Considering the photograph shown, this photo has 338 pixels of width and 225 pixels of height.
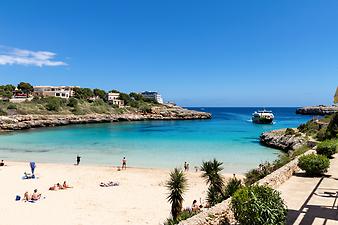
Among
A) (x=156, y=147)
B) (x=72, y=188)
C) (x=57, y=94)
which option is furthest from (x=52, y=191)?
(x=57, y=94)

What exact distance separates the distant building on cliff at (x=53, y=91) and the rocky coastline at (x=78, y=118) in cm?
3334

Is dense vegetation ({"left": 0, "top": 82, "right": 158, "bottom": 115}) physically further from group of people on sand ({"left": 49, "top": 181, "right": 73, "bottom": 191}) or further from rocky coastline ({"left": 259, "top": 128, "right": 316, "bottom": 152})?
group of people on sand ({"left": 49, "top": 181, "right": 73, "bottom": 191})

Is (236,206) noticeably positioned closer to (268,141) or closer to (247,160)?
(247,160)

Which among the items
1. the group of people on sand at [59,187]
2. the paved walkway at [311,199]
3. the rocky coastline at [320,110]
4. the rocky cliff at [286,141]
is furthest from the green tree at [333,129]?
the rocky coastline at [320,110]

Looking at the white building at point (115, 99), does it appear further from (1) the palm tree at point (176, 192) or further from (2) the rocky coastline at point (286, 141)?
(1) the palm tree at point (176, 192)

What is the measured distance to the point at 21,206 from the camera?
16.2 metres

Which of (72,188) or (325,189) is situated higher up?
(325,189)

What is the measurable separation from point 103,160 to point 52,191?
13740 millimetres

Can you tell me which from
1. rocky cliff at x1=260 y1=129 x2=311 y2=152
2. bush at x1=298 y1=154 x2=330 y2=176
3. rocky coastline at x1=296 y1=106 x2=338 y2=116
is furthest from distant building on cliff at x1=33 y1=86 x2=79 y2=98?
rocky coastline at x1=296 y1=106 x2=338 y2=116

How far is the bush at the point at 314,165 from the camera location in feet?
46.4

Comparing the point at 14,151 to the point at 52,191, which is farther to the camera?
the point at 14,151

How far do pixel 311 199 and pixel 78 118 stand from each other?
92.4 m

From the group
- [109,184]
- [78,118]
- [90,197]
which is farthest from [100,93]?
[90,197]

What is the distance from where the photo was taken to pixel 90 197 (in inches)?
718
